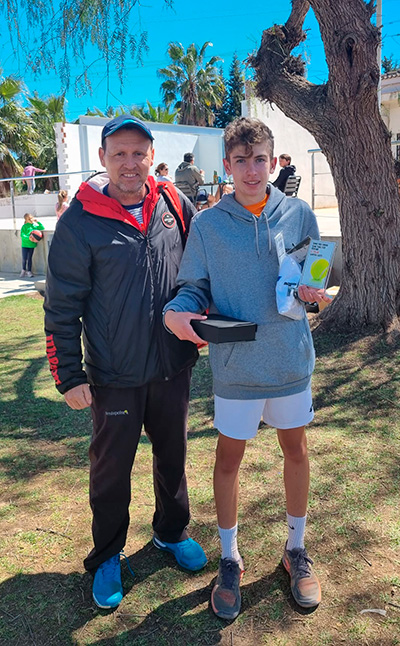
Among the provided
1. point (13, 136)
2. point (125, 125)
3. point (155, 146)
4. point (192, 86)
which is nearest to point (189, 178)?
point (125, 125)

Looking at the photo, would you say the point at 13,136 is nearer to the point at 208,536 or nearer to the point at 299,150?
the point at 299,150

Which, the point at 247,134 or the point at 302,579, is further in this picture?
the point at 302,579

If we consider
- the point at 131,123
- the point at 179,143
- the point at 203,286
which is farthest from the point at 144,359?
the point at 179,143

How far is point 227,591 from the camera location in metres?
2.40

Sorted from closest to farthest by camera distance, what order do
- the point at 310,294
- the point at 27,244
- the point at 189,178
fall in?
the point at 310,294
the point at 189,178
the point at 27,244

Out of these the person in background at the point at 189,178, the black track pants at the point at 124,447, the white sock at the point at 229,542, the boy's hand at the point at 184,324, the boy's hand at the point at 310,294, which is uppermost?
the person in background at the point at 189,178

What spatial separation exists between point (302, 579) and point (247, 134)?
1857 millimetres

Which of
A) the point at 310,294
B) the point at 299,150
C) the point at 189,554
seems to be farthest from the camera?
the point at 299,150

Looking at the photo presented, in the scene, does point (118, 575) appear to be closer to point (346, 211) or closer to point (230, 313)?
point (230, 313)

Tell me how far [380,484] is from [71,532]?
178cm

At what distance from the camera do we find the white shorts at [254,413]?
230 cm

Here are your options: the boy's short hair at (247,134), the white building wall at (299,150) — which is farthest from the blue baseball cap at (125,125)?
the white building wall at (299,150)

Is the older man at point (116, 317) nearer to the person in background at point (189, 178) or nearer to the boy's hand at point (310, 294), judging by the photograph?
the boy's hand at point (310, 294)

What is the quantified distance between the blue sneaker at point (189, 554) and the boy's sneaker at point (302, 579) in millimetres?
415
